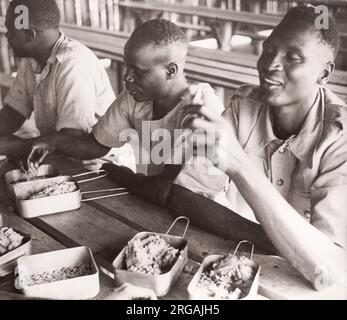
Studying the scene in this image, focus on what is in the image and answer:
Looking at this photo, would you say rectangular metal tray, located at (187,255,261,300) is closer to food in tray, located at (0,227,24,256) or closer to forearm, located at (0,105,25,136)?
food in tray, located at (0,227,24,256)

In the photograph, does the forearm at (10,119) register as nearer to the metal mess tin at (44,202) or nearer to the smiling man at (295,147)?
the metal mess tin at (44,202)

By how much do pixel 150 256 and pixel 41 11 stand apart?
118 cm

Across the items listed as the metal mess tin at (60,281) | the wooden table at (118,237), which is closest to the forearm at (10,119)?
the wooden table at (118,237)

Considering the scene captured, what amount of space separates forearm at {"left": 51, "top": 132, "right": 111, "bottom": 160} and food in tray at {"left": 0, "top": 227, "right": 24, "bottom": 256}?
0.57 m

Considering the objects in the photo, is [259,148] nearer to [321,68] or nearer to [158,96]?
[321,68]

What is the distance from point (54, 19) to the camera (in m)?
1.78

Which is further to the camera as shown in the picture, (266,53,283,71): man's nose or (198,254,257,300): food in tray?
(266,53,283,71): man's nose

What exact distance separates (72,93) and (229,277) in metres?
1.08

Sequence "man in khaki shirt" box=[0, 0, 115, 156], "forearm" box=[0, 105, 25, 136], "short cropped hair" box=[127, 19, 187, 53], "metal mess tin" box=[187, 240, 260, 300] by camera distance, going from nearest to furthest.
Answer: "metal mess tin" box=[187, 240, 260, 300], "short cropped hair" box=[127, 19, 187, 53], "man in khaki shirt" box=[0, 0, 115, 156], "forearm" box=[0, 105, 25, 136]

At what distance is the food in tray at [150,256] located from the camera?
0.90 meters

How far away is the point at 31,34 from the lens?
1786 millimetres

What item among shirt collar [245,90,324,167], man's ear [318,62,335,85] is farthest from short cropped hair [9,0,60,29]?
man's ear [318,62,335,85]

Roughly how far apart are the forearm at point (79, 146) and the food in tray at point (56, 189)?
35cm

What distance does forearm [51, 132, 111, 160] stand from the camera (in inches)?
62.5
